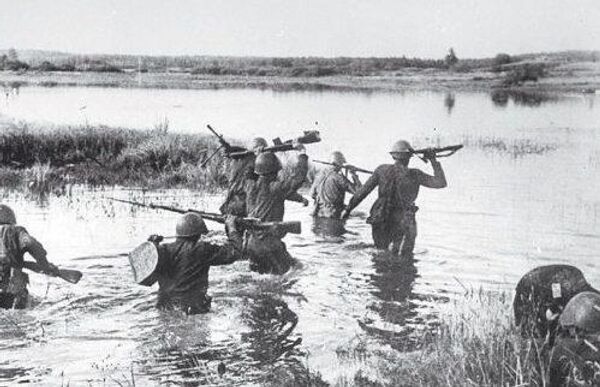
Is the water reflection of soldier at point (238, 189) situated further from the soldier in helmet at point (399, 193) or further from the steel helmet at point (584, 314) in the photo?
the steel helmet at point (584, 314)

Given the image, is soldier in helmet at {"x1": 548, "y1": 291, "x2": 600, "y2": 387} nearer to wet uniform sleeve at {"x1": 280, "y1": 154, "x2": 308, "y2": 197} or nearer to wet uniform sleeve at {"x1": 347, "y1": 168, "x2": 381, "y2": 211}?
wet uniform sleeve at {"x1": 280, "y1": 154, "x2": 308, "y2": 197}

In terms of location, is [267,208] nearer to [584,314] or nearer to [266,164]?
[266,164]

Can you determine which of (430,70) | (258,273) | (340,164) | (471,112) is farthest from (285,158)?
(430,70)

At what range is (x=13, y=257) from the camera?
9.62 meters

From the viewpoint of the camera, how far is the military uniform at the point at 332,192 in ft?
55.0

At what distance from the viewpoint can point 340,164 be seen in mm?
16781

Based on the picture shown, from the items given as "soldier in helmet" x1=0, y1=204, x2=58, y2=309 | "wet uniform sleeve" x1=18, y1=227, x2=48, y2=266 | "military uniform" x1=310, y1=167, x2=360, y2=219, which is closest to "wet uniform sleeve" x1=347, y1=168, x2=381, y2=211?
"military uniform" x1=310, y1=167, x2=360, y2=219

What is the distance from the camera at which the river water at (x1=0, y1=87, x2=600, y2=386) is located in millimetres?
8500

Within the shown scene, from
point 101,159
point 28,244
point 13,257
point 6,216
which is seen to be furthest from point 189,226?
point 101,159

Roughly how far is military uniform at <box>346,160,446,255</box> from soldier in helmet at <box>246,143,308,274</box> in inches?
58.9

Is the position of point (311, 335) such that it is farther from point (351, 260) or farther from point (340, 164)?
point (340, 164)

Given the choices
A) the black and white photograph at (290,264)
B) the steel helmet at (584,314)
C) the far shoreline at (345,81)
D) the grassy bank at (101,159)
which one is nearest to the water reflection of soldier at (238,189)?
the black and white photograph at (290,264)

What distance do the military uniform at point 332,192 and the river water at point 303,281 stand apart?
65 cm

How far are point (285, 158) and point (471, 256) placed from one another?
11.4 m
